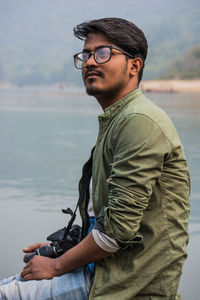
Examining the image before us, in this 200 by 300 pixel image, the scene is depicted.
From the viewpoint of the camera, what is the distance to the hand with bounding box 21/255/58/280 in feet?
4.71

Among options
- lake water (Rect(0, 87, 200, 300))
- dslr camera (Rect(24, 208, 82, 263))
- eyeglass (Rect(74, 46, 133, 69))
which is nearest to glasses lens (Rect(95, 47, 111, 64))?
eyeglass (Rect(74, 46, 133, 69))

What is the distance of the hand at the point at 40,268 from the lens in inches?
56.5

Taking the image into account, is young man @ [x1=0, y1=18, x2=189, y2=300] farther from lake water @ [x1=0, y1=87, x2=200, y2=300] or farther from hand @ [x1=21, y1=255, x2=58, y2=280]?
lake water @ [x1=0, y1=87, x2=200, y2=300]

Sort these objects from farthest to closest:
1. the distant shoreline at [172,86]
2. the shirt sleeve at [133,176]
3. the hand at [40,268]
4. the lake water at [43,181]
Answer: the distant shoreline at [172,86]
the lake water at [43,181]
the hand at [40,268]
the shirt sleeve at [133,176]

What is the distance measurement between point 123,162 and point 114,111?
23 centimetres

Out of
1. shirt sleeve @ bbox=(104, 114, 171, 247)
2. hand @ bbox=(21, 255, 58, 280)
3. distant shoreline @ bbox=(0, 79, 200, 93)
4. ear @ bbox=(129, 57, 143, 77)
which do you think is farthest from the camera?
distant shoreline @ bbox=(0, 79, 200, 93)

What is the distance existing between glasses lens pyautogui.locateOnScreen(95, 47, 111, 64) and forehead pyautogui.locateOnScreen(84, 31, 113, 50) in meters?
0.02

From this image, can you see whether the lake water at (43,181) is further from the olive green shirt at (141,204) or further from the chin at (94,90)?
the chin at (94,90)

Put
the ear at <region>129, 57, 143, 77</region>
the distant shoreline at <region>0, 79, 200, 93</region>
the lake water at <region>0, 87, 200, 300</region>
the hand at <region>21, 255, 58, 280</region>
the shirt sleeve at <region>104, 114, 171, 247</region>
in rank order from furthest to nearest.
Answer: the distant shoreline at <region>0, 79, 200, 93</region>, the lake water at <region>0, 87, 200, 300</region>, the ear at <region>129, 57, 143, 77</region>, the hand at <region>21, 255, 58, 280</region>, the shirt sleeve at <region>104, 114, 171, 247</region>

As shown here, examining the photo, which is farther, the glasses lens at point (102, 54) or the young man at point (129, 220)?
the glasses lens at point (102, 54)

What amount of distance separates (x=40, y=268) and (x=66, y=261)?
3.5 inches

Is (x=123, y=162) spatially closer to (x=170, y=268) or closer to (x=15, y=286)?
(x=170, y=268)

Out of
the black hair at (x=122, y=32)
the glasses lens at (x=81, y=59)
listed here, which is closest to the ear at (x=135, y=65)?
the black hair at (x=122, y=32)

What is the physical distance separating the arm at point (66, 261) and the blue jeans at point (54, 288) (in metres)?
0.02
